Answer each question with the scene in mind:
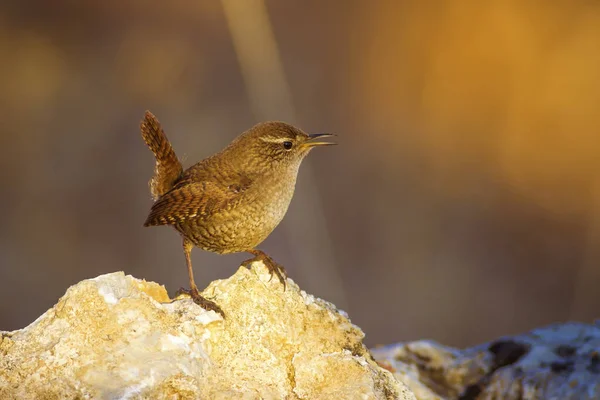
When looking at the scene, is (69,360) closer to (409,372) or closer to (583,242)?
(409,372)

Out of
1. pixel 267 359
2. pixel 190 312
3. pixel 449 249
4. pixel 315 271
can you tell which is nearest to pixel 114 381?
pixel 190 312

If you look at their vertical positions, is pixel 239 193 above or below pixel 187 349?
above

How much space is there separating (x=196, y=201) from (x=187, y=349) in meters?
0.92

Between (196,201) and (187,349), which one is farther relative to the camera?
(196,201)

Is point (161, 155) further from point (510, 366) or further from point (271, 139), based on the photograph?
point (510, 366)

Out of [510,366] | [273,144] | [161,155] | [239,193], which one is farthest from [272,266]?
[510,366]

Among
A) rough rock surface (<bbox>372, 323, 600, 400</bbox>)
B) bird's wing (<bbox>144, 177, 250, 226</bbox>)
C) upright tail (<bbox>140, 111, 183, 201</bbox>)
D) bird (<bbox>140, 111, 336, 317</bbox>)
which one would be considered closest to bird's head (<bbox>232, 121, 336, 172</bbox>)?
bird (<bbox>140, 111, 336, 317</bbox>)

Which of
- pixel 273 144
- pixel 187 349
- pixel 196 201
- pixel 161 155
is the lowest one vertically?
pixel 187 349

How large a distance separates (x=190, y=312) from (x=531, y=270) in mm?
5871

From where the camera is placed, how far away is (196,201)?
9.45ft

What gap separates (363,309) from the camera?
7395 mm

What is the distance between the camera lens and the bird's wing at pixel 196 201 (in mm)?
2836

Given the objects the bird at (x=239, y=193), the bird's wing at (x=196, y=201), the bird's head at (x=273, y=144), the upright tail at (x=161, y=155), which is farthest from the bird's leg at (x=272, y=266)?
the upright tail at (x=161, y=155)

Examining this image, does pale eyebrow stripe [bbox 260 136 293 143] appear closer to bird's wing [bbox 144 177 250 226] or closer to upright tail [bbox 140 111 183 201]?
bird's wing [bbox 144 177 250 226]
